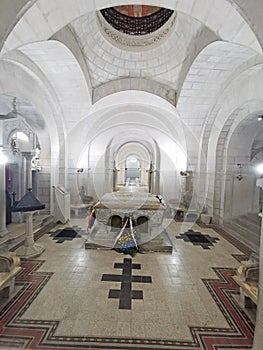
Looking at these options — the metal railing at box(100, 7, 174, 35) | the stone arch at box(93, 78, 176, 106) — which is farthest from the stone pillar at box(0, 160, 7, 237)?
the metal railing at box(100, 7, 174, 35)

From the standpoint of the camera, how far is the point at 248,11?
2.12 metres

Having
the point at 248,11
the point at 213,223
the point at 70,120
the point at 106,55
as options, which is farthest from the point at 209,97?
the point at 248,11

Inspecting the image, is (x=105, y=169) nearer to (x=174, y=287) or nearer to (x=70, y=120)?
(x=70, y=120)

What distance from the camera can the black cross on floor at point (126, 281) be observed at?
3.38 meters

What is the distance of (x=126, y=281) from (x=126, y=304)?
670 millimetres

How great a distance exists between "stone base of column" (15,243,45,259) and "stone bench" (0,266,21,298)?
51.4 inches

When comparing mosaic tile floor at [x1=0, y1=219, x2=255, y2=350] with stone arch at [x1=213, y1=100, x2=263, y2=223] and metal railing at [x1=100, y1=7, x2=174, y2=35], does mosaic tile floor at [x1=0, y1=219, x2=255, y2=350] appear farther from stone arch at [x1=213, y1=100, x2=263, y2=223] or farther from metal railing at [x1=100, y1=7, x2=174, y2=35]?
metal railing at [x1=100, y1=7, x2=174, y2=35]

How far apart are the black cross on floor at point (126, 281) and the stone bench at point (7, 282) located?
1.37 meters

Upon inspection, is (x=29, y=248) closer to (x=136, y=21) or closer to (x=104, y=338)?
(x=104, y=338)

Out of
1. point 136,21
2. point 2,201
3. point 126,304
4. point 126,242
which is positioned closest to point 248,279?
point 126,304

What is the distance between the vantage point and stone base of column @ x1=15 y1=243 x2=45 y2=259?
15.6 feet

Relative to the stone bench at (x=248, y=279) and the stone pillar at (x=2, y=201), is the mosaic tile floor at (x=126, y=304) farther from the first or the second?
the stone pillar at (x=2, y=201)

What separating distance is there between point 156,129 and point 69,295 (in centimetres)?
931

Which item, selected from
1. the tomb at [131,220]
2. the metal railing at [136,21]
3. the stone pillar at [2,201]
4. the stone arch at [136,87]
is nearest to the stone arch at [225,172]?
the stone arch at [136,87]
